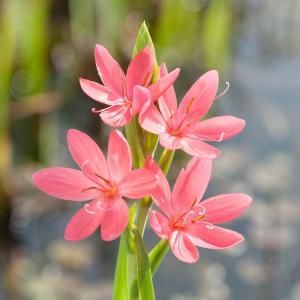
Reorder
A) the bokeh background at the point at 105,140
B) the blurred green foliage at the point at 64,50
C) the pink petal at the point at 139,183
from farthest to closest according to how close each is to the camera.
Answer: the blurred green foliage at the point at 64,50 → the bokeh background at the point at 105,140 → the pink petal at the point at 139,183

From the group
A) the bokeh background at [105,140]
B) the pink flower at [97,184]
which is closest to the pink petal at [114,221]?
the pink flower at [97,184]

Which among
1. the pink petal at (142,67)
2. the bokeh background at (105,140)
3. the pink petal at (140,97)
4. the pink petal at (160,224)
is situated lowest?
the bokeh background at (105,140)

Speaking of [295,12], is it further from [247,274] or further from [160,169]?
[160,169]

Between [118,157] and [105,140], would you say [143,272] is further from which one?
[105,140]

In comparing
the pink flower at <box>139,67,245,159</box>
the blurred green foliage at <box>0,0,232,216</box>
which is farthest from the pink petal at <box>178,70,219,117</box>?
the blurred green foliage at <box>0,0,232,216</box>

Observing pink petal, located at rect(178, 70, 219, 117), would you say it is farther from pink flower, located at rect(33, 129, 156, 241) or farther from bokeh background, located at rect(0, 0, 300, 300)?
bokeh background, located at rect(0, 0, 300, 300)

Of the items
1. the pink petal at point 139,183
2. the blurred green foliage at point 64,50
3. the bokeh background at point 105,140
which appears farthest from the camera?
the blurred green foliage at point 64,50

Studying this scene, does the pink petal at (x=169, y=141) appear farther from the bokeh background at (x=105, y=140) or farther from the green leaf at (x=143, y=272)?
the bokeh background at (x=105, y=140)
